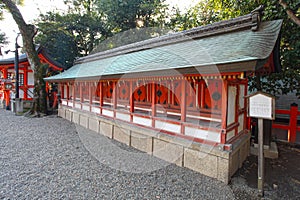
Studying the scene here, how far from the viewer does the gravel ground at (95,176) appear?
3076mm

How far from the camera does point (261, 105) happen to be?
3.23 meters

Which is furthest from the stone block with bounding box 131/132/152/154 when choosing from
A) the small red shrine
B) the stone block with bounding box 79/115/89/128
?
the small red shrine

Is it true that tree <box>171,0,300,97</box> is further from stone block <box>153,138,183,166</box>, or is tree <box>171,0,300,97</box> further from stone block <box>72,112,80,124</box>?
stone block <box>72,112,80,124</box>

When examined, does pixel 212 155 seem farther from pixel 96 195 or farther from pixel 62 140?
pixel 62 140

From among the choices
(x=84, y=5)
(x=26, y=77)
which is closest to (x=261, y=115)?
(x=26, y=77)

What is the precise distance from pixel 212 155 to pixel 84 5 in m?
24.5

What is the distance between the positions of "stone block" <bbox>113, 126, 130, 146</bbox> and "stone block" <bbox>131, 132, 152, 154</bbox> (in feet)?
0.83

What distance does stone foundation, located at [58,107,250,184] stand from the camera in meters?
3.60

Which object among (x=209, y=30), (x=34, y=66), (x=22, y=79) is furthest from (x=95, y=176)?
(x=22, y=79)

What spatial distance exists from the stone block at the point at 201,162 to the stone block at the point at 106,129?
3.26m

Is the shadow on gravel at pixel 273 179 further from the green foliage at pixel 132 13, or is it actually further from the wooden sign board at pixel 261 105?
the green foliage at pixel 132 13

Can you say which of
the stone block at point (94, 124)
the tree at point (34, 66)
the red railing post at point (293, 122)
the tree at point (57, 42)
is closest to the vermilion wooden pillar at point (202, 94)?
the red railing post at point (293, 122)

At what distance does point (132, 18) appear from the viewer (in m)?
18.3

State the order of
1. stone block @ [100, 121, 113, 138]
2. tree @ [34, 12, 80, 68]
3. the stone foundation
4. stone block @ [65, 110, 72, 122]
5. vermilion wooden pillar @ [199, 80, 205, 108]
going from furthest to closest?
tree @ [34, 12, 80, 68] → stone block @ [65, 110, 72, 122] → stone block @ [100, 121, 113, 138] → vermilion wooden pillar @ [199, 80, 205, 108] → the stone foundation
